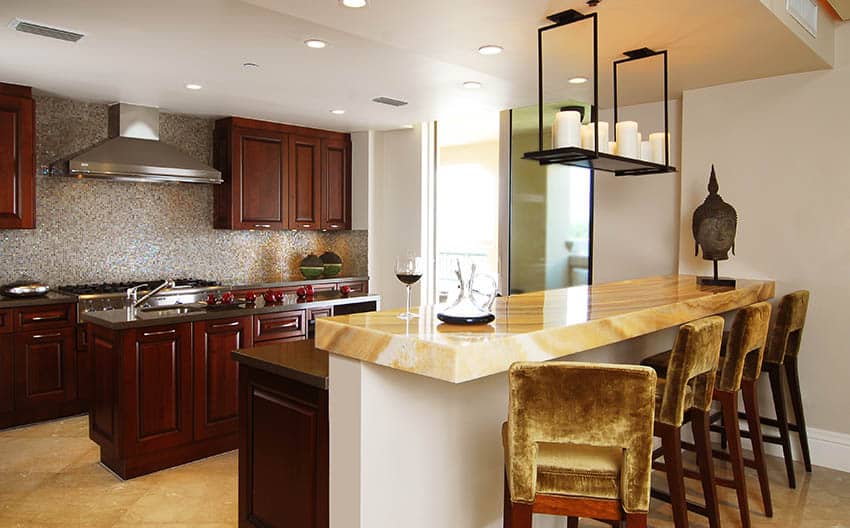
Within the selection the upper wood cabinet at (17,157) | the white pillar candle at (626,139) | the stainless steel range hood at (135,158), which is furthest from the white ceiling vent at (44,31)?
the white pillar candle at (626,139)

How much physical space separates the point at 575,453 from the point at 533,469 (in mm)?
167

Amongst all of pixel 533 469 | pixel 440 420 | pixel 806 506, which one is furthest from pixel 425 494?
pixel 806 506

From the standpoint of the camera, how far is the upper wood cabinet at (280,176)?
19.5 feet

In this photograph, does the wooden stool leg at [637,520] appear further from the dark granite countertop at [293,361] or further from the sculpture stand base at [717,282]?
the sculpture stand base at [717,282]

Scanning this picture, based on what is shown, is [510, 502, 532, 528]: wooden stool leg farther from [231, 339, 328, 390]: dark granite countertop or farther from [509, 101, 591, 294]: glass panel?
[509, 101, 591, 294]: glass panel

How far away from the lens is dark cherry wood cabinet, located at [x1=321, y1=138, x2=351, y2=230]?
672 centimetres

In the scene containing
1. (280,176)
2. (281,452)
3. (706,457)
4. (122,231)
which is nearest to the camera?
(281,452)

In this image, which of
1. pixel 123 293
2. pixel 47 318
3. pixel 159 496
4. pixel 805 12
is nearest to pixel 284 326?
pixel 159 496

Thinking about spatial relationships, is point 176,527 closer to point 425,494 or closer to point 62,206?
point 425,494

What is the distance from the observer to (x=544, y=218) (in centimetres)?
576

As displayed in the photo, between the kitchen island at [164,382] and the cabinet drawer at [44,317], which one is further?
the cabinet drawer at [44,317]

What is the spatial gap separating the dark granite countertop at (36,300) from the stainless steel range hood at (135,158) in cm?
97

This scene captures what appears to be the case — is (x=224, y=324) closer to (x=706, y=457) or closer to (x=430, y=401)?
(x=430, y=401)

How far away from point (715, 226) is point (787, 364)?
0.91m
